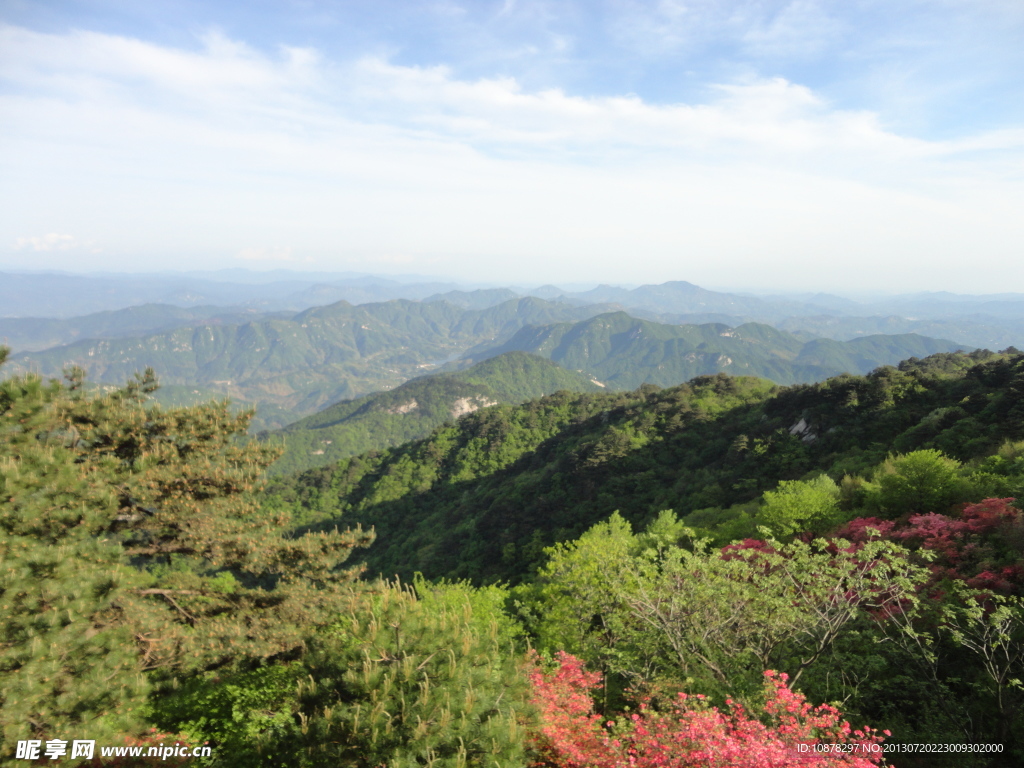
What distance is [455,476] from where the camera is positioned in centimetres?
9356

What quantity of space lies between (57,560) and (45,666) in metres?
1.95

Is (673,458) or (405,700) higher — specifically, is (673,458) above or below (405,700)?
below

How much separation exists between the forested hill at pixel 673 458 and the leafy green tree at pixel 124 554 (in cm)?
2733

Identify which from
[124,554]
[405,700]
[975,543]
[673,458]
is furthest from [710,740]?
[673,458]

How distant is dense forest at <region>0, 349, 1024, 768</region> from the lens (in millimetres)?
8391

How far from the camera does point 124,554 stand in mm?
11617

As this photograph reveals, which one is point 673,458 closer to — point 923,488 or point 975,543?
point 923,488

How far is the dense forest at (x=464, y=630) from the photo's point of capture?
27.5 ft

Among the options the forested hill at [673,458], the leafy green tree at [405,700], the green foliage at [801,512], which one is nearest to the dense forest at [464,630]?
the leafy green tree at [405,700]

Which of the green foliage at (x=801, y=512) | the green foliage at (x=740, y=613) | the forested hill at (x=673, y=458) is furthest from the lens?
the forested hill at (x=673, y=458)

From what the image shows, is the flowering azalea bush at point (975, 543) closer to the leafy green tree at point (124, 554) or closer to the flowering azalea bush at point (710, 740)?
the flowering azalea bush at point (710, 740)

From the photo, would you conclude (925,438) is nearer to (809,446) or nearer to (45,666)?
(809,446)

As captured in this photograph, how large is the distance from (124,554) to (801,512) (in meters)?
26.4

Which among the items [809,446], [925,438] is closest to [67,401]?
[925,438]
